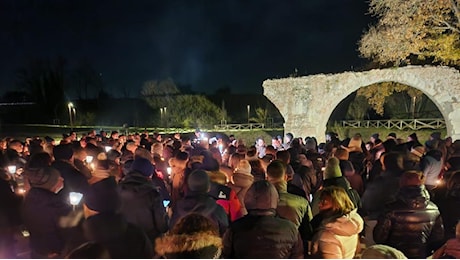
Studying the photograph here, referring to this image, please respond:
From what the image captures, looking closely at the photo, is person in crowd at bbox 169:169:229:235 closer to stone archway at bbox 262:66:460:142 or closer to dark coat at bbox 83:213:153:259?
dark coat at bbox 83:213:153:259

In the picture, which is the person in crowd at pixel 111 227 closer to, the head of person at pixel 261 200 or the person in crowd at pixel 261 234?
the person in crowd at pixel 261 234

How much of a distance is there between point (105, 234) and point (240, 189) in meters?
2.51

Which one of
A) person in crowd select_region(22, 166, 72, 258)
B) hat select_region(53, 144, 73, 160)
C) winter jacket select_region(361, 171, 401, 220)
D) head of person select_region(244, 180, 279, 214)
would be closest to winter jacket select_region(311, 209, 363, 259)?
head of person select_region(244, 180, 279, 214)

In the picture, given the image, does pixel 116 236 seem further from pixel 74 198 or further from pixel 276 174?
pixel 276 174

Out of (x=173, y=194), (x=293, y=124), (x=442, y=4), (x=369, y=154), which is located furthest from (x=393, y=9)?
(x=173, y=194)

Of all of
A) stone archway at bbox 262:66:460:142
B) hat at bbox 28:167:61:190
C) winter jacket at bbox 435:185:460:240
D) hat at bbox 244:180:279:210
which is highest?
stone archway at bbox 262:66:460:142

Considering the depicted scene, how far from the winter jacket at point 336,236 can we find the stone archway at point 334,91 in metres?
16.1

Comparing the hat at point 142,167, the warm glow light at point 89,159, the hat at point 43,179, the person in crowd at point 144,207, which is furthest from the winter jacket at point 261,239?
the warm glow light at point 89,159

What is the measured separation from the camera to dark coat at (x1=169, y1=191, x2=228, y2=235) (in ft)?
13.3

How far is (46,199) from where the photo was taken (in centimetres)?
425

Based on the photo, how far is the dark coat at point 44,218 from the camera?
4.23 meters

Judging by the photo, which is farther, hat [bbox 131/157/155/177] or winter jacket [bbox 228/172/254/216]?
winter jacket [bbox 228/172/254/216]

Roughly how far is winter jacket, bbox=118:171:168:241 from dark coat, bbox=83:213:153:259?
38.8 inches

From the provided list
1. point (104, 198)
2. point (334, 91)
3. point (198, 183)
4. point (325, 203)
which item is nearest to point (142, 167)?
point (198, 183)
